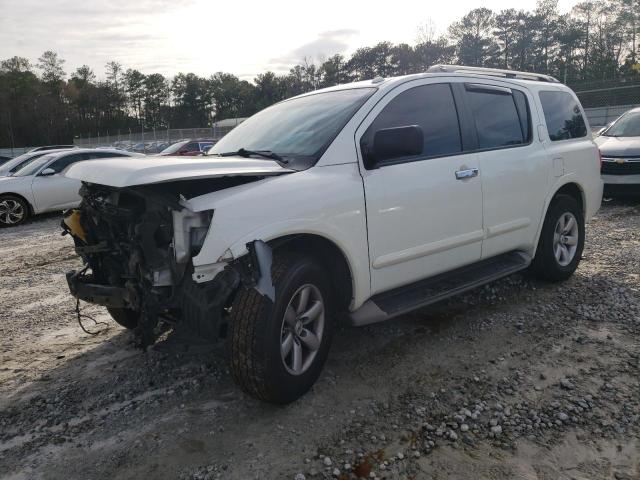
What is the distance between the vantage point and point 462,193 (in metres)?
3.92

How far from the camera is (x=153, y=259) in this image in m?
2.95

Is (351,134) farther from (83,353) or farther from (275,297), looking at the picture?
(83,353)

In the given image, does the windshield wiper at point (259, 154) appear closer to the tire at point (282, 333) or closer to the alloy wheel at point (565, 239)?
the tire at point (282, 333)

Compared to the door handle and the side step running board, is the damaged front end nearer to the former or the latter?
the side step running board

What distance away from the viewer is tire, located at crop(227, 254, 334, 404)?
9.13 feet

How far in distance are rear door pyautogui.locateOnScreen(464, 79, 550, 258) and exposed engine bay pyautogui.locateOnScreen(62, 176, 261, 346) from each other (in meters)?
2.16

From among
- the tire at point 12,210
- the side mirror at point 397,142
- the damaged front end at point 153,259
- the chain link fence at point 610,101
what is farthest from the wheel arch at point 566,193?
the chain link fence at point 610,101

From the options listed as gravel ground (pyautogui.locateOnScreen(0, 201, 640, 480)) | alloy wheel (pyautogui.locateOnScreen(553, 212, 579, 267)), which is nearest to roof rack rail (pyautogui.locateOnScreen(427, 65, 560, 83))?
alloy wheel (pyautogui.locateOnScreen(553, 212, 579, 267))

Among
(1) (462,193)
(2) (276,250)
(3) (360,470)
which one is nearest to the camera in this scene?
(3) (360,470)

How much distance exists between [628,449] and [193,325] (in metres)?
2.34

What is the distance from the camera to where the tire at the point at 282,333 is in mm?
2783

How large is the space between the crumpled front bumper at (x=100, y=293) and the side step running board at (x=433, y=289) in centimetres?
140

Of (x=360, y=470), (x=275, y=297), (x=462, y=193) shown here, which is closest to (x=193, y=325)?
(x=275, y=297)

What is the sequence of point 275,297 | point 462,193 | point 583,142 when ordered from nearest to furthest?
point 275,297 → point 462,193 → point 583,142
